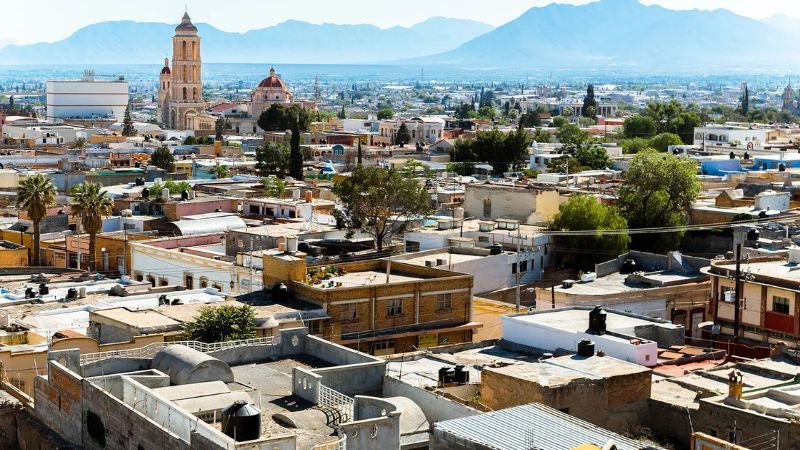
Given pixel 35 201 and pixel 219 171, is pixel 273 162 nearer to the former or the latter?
pixel 219 171

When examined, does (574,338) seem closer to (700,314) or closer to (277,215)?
(700,314)

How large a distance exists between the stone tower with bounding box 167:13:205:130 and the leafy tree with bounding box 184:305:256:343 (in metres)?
129

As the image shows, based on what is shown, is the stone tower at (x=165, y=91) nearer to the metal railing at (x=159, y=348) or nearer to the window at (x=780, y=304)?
the window at (x=780, y=304)

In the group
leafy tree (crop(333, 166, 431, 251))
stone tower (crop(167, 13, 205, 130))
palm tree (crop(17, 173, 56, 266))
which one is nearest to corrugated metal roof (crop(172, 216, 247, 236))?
leafy tree (crop(333, 166, 431, 251))

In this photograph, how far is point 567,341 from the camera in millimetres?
28672

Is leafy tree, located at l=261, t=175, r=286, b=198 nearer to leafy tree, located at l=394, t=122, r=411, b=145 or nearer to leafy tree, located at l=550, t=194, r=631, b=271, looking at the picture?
leafy tree, located at l=550, t=194, r=631, b=271

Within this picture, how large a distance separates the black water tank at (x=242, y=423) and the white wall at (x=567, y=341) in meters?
9.92


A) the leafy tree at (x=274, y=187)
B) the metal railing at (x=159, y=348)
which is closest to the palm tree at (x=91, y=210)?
the leafy tree at (x=274, y=187)

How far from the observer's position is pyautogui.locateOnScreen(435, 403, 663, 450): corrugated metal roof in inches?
742

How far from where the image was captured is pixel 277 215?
2303 inches

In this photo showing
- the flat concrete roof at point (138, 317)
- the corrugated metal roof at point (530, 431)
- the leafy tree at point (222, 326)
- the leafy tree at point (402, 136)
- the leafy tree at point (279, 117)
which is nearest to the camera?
the corrugated metal roof at point (530, 431)

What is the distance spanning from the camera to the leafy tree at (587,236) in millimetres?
49750

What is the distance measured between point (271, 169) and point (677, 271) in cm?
5280

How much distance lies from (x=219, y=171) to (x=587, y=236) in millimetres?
43921
